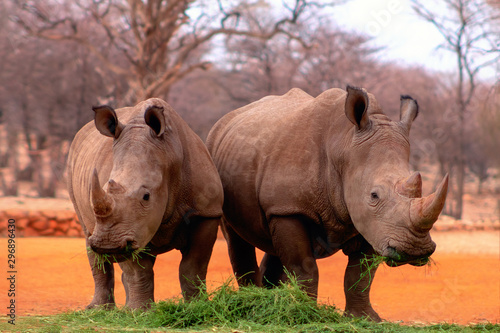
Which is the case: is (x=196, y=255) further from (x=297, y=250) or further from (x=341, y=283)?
(x=341, y=283)

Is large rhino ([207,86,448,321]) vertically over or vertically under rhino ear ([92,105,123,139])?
under

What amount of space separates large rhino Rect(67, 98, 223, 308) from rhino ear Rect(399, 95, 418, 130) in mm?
1690

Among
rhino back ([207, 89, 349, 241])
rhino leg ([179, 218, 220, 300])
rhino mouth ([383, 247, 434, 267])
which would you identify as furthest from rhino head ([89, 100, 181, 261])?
rhino mouth ([383, 247, 434, 267])

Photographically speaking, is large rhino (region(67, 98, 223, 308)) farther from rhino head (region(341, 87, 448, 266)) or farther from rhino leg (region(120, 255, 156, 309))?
rhino head (region(341, 87, 448, 266))

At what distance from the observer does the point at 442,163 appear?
87.1 feet

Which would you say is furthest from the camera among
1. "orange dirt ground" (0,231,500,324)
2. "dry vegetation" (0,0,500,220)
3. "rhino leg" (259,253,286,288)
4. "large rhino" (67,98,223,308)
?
"dry vegetation" (0,0,500,220)

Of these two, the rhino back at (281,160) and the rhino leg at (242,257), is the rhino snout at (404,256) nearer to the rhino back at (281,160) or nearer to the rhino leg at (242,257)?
the rhino back at (281,160)

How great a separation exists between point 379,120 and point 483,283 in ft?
18.8

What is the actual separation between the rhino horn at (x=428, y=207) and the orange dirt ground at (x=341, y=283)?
2427 mm

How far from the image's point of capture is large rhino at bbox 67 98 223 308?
14.6ft

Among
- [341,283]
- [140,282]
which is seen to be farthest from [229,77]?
[140,282]

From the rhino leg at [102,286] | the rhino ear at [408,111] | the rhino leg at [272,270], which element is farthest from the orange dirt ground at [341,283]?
the rhino ear at [408,111]

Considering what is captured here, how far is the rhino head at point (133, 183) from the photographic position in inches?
172

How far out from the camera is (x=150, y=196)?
466 centimetres
